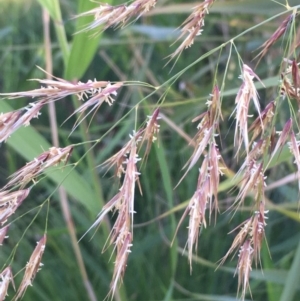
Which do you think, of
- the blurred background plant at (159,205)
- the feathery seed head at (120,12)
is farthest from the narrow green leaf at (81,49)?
the feathery seed head at (120,12)

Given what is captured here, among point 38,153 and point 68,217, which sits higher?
point 38,153

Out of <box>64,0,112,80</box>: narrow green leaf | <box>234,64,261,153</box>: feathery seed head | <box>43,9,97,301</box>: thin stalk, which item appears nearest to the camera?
<box>234,64,261,153</box>: feathery seed head

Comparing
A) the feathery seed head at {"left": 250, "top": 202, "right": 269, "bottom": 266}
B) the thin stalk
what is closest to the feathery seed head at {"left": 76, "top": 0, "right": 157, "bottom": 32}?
the feathery seed head at {"left": 250, "top": 202, "right": 269, "bottom": 266}

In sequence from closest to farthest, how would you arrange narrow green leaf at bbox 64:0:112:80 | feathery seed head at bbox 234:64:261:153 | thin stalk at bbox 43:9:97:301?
feathery seed head at bbox 234:64:261:153 → narrow green leaf at bbox 64:0:112:80 → thin stalk at bbox 43:9:97:301

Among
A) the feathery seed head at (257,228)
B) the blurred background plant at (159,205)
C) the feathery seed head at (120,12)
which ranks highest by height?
the feathery seed head at (120,12)

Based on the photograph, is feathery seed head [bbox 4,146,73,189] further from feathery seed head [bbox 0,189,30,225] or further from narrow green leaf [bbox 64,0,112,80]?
narrow green leaf [bbox 64,0,112,80]

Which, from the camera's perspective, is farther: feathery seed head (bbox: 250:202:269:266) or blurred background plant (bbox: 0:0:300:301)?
blurred background plant (bbox: 0:0:300:301)

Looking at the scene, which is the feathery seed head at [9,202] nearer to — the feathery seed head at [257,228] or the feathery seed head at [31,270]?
the feathery seed head at [31,270]

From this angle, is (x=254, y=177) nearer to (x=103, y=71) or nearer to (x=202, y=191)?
(x=202, y=191)

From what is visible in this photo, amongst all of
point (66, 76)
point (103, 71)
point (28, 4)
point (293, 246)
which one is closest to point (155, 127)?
point (66, 76)

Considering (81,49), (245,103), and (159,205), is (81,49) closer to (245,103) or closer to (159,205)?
(245,103)

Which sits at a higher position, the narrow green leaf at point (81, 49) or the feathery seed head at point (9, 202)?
the narrow green leaf at point (81, 49)

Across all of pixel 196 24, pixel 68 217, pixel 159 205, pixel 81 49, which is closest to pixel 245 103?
pixel 196 24

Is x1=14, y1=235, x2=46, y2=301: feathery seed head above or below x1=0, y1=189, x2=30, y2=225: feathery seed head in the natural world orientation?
below
